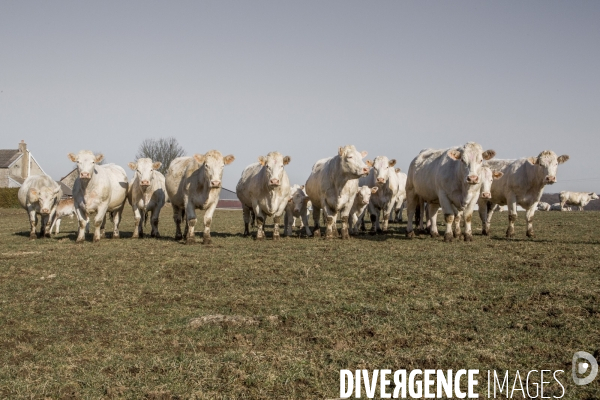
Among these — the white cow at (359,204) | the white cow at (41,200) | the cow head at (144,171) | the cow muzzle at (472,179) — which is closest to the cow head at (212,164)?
the cow head at (144,171)

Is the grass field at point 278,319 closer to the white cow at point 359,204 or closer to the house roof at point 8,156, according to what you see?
the white cow at point 359,204

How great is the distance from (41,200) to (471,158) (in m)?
12.7

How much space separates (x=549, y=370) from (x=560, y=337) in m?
1.05

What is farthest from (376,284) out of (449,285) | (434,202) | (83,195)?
(83,195)

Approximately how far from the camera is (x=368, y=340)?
5.81 meters

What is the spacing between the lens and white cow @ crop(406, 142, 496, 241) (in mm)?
14094

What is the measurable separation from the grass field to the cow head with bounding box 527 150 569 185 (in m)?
3.97

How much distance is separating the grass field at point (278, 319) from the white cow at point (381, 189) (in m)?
5.67

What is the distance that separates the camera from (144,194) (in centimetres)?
1675

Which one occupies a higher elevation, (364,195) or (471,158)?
(471,158)

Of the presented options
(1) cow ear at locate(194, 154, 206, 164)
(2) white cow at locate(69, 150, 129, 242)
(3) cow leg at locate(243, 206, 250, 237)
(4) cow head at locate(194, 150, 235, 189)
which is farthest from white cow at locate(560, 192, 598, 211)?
(2) white cow at locate(69, 150, 129, 242)

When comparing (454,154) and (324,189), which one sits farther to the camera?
(324,189)

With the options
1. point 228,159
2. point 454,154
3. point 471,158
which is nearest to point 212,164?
point 228,159

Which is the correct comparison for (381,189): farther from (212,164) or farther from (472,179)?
(212,164)
